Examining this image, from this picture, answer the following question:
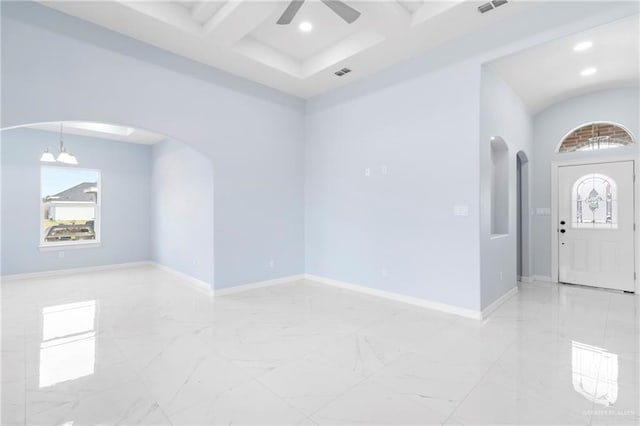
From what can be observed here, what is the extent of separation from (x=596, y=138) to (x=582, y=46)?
93.9 inches

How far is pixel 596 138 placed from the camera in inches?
200

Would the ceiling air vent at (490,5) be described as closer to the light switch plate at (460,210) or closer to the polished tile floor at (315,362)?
the light switch plate at (460,210)

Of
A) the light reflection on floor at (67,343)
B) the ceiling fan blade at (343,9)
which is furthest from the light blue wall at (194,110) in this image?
the ceiling fan blade at (343,9)

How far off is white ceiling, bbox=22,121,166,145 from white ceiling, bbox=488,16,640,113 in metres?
6.31

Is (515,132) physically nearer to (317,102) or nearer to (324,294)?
(317,102)

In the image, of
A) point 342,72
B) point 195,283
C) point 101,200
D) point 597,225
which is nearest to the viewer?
point 342,72

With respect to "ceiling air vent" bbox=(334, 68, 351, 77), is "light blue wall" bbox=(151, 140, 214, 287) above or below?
below

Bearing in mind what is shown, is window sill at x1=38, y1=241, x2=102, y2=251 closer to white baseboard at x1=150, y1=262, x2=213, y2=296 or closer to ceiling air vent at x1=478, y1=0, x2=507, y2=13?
white baseboard at x1=150, y1=262, x2=213, y2=296

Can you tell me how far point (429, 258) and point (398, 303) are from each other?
0.79 m

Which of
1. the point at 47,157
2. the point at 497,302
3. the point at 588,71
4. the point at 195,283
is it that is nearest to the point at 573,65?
the point at 588,71

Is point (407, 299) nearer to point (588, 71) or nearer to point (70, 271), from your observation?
point (588, 71)

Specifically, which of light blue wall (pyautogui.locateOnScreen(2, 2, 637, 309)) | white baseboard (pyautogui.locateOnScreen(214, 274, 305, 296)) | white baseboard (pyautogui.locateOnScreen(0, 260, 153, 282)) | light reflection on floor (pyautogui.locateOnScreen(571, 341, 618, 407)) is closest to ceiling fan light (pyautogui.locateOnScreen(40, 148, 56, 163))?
white baseboard (pyautogui.locateOnScreen(0, 260, 153, 282))

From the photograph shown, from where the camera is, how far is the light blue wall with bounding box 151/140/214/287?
16.2 ft

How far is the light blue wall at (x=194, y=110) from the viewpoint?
10.2 feet
